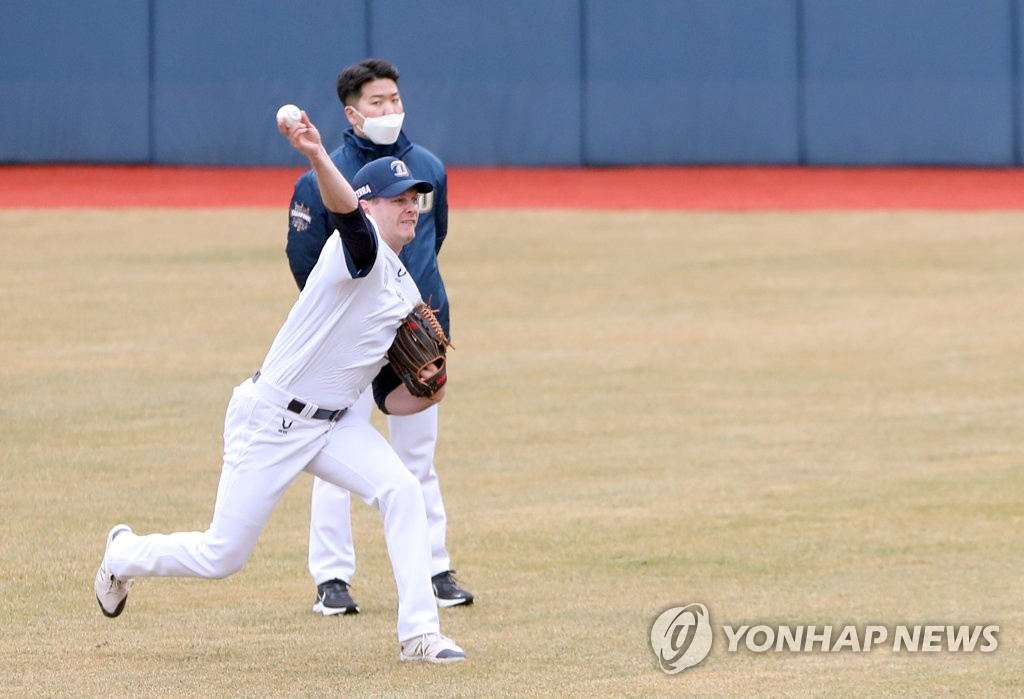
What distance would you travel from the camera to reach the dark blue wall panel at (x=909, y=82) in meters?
26.9

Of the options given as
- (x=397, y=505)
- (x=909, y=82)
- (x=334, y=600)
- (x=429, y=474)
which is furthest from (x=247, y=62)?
(x=397, y=505)

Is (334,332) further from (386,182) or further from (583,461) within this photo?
(583,461)

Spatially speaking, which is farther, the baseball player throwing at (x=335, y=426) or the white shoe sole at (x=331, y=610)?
the white shoe sole at (x=331, y=610)

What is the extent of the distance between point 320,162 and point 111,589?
1.79m

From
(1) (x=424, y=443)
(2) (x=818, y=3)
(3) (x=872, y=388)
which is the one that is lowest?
(3) (x=872, y=388)

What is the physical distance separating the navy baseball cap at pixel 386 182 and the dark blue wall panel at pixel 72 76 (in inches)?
876

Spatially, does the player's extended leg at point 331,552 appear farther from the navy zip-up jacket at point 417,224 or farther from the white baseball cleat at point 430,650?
the white baseball cleat at point 430,650

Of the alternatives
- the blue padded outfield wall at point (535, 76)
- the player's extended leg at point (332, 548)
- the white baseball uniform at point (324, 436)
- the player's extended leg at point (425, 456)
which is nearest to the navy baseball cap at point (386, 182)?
the white baseball uniform at point (324, 436)

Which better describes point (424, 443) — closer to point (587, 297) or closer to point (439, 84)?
point (587, 297)

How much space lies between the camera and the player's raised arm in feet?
17.2

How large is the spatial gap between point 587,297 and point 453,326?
2.23m

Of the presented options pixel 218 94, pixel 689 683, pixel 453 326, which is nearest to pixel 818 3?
pixel 218 94

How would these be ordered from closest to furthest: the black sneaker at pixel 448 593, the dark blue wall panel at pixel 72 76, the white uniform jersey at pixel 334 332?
1. the white uniform jersey at pixel 334 332
2. the black sneaker at pixel 448 593
3. the dark blue wall panel at pixel 72 76

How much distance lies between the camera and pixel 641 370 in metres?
13.2
